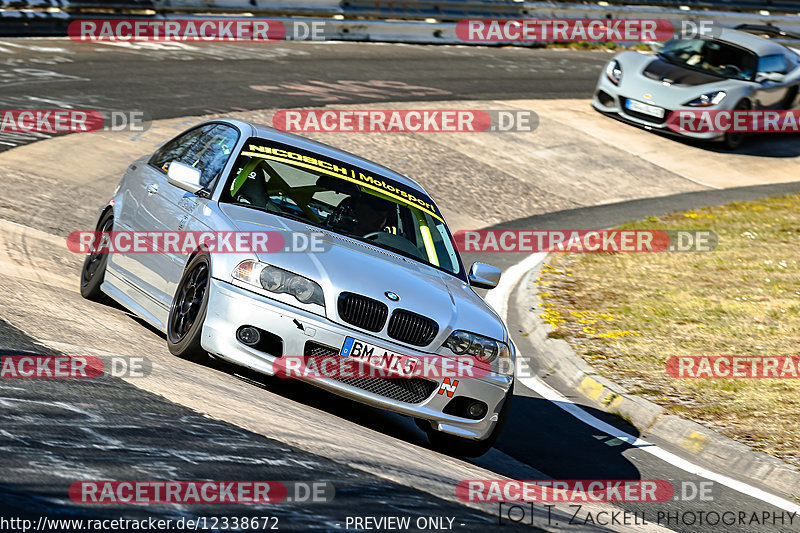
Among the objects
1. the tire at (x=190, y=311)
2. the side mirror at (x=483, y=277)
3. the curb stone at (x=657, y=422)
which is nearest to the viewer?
the tire at (x=190, y=311)

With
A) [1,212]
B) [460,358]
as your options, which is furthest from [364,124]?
[460,358]

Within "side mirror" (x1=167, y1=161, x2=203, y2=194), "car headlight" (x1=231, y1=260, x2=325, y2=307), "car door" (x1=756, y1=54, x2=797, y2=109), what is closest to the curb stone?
"car headlight" (x1=231, y1=260, x2=325, y2=307)

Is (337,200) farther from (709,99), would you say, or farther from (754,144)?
(754,144)

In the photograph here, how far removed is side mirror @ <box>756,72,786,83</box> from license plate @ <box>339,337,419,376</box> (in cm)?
1457

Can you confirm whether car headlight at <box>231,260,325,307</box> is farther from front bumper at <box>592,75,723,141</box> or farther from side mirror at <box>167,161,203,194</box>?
front bumper at <box>592,75,723,141</box>

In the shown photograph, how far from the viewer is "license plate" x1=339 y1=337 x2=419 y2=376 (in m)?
6.15

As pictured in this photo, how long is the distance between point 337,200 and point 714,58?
13534 millimetres

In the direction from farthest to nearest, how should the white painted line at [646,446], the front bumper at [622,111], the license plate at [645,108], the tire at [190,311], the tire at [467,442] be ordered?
the front bumper at [622,111]
the license plate at [645,108]
the white painted line at [646,446]
the tire at [467,442]
the tire at [190,311]

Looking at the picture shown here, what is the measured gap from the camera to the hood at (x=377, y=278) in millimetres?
6298

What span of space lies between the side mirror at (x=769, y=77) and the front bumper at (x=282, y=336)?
14.4 meters

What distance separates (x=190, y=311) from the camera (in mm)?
6605

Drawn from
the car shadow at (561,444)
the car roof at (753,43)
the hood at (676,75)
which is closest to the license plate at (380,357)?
the car shadow at (561,444)

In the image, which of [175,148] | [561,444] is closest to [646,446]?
[561,444]

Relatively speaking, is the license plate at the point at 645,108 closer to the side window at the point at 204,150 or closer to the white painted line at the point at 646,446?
the white painted line at the point at 646,446
